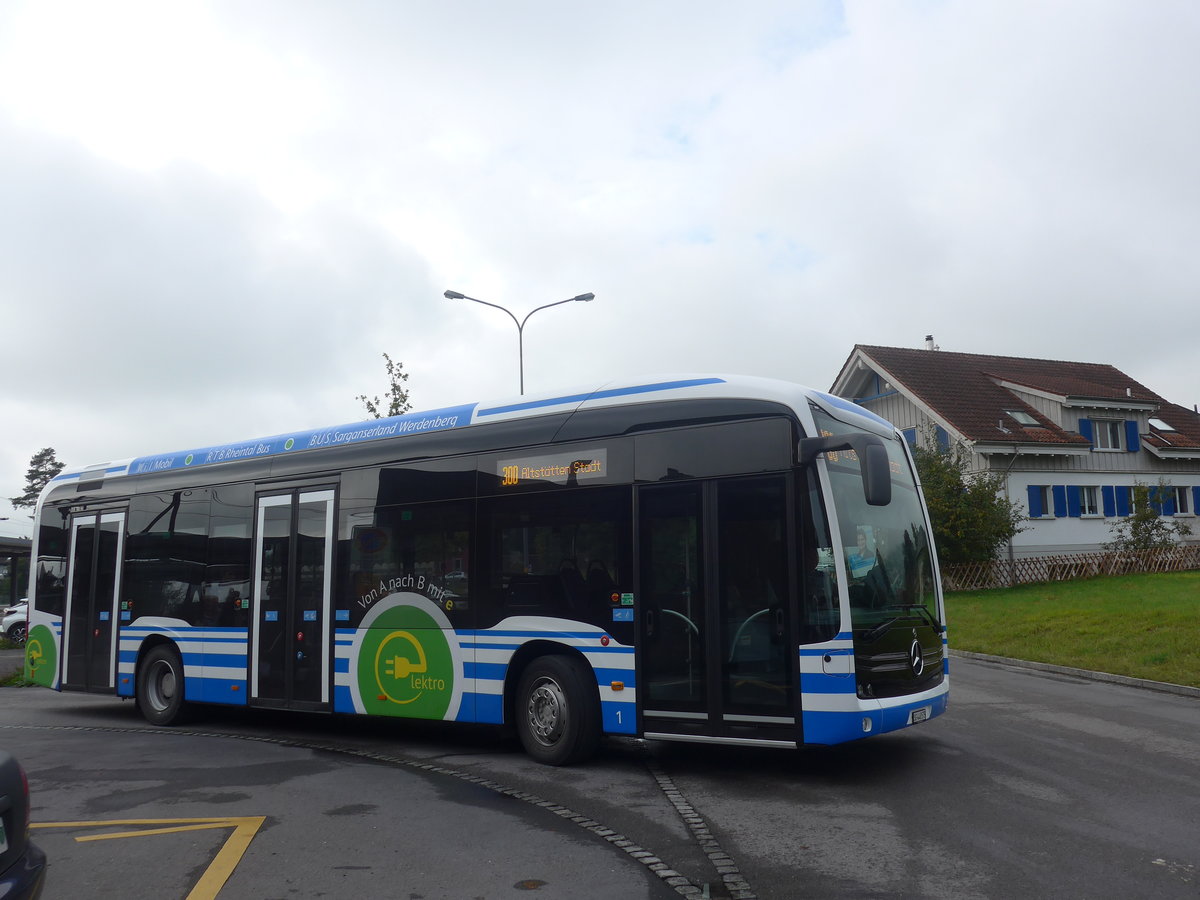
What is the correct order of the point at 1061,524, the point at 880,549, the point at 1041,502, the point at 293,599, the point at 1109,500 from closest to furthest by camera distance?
1. the point at 880,549
2. the point at 293,599
3. the point at 1041,502
4. the point at 1061,524
5. the point at 1109,500

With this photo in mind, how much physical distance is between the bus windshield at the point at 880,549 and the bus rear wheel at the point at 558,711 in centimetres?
243

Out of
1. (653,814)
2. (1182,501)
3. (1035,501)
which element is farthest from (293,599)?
(1182,501)

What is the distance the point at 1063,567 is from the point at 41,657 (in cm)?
2952

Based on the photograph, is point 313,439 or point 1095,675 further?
point 1095,675

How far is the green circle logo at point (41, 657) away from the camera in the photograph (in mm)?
14254

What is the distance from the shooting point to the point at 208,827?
6.99 meters

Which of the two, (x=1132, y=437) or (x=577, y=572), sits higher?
(x=1132, y=437)

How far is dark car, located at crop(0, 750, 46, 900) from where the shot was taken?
4.10 m

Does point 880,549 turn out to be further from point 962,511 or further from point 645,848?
point 962,511

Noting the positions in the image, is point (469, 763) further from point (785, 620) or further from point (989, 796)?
point (989, 796)

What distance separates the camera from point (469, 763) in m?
9.41

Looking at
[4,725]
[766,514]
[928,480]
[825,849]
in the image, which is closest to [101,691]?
[4,725]

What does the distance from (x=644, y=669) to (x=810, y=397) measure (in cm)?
261

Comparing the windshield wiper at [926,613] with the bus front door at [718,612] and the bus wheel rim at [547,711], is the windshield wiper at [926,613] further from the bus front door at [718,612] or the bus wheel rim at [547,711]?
the bus wheel rim at [547,711]
